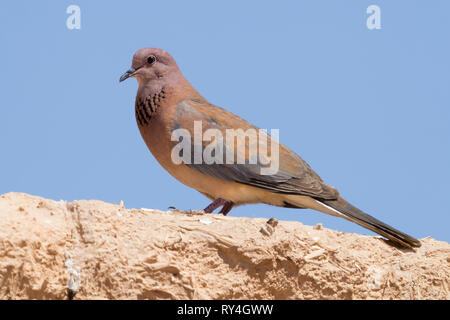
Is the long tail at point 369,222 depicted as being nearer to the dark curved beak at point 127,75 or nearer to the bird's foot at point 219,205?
the bird's foot at point 219,205

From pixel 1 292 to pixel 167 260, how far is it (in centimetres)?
121

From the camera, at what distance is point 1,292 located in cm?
525

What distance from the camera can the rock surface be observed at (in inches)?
214

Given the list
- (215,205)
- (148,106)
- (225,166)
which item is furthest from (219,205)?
(148,106)

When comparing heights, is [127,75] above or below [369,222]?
above

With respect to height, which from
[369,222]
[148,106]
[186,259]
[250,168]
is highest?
[148,106]

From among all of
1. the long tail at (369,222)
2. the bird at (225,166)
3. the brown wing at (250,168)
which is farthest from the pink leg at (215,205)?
the long tail at (369,222)

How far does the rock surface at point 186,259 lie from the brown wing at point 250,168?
2.62 feet

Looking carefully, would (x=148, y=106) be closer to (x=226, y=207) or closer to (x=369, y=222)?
(x=226, y=207)

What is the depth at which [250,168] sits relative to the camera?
7.32 metres

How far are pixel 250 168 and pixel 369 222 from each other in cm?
124

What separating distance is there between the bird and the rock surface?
775 millimetres
